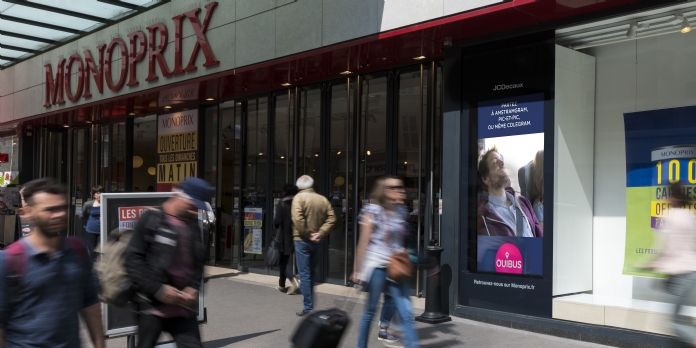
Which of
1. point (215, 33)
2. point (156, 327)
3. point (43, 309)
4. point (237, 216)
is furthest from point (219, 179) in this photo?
point (43, 309)

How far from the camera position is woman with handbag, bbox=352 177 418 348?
530cm

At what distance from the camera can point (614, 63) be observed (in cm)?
791

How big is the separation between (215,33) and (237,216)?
12.6ft

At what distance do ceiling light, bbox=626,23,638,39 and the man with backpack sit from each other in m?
6.54

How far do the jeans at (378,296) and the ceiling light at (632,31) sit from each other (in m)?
4.31

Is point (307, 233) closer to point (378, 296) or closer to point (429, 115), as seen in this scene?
point (378, 296)

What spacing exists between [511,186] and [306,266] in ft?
9.27

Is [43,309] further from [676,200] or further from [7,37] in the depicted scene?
[7,37]

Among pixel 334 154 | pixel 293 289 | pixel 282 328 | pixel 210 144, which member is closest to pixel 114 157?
pixel 210 144

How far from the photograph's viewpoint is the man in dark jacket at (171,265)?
357 centimetres

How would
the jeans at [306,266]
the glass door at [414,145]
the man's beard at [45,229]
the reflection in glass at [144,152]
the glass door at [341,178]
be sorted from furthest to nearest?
the reflection in glass at [144,152], the glass door at [341,178], the glass door at [414,145], the jeans at [306,266], the man's beard at [45,229]

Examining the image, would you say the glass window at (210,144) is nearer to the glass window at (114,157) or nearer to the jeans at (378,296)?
the glass window at (114,157)

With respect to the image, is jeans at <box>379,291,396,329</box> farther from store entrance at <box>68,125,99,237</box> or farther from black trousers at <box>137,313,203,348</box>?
store entrance at <box>68,125,99,237</box>

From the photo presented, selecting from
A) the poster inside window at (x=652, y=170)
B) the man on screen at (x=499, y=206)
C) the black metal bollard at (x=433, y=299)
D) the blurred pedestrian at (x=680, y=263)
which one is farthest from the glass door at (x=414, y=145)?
the blurred pedestrian at (x=680, y=263)
